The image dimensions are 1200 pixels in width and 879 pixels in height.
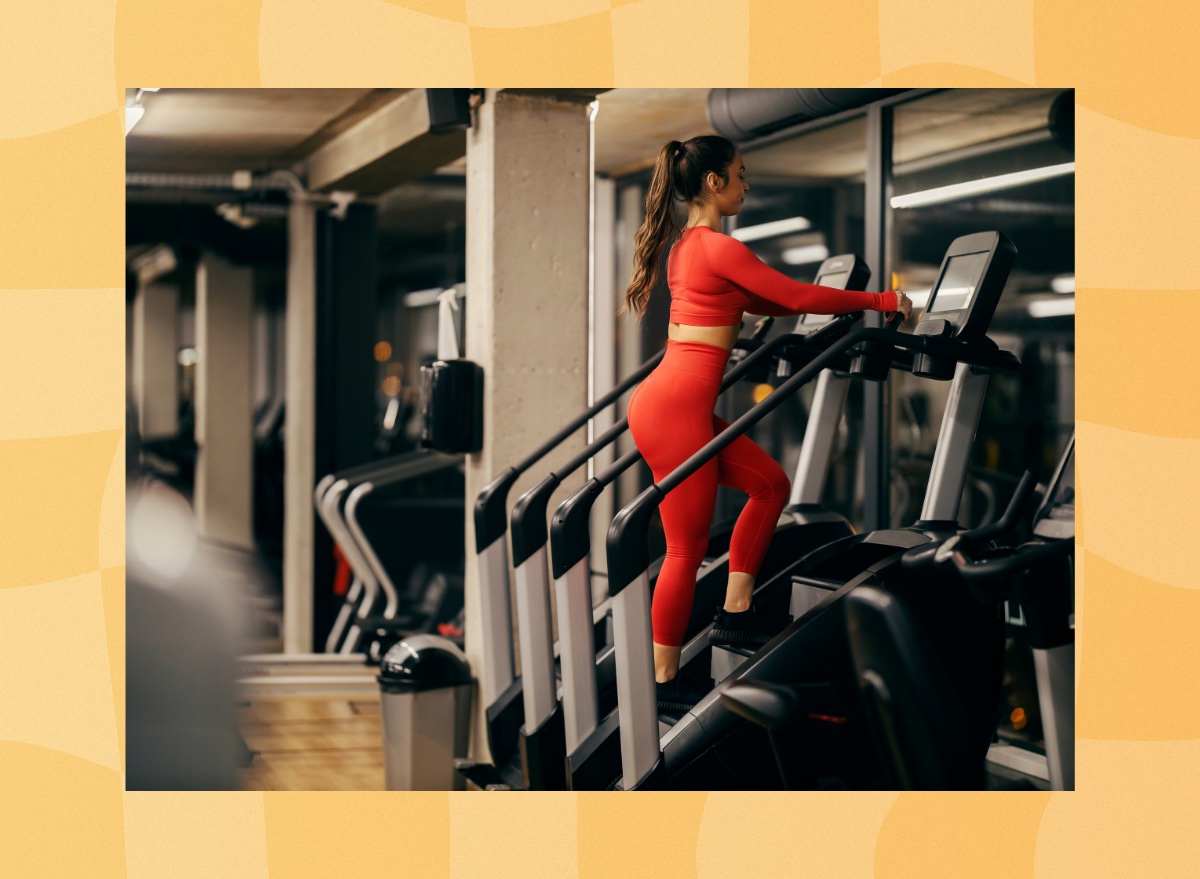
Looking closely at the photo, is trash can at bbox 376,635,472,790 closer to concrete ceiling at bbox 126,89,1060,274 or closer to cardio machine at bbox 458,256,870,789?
cardio machine at bbox 458,256,870,789

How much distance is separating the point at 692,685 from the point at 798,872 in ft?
3.12

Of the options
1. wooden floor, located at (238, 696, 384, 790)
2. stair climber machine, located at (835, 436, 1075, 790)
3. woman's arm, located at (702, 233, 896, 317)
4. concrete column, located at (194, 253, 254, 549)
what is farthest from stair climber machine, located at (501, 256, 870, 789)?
concrete column, located at (194, 253, 254, 549)

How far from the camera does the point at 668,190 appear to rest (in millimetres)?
3166

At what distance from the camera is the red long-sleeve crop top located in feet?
9.91

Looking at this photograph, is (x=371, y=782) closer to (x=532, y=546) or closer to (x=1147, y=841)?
(x=532, y=546)

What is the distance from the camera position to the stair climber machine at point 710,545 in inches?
123

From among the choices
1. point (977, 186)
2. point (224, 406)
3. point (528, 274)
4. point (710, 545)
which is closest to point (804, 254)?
point (977, 186)

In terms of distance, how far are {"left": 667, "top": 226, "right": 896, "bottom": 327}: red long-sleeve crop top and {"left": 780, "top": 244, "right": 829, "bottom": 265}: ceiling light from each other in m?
→ 3.51

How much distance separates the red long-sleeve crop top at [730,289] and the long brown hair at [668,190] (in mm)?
65

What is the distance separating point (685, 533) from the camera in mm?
3117

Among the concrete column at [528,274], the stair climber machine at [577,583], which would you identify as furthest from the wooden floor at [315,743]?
the stair climber machine at [577,583]

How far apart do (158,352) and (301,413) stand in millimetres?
7329

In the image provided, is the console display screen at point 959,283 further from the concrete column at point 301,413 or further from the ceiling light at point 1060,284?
the concrete column at point 301,413

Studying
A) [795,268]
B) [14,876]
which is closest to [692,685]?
[14,876]
